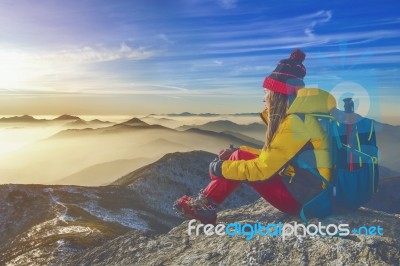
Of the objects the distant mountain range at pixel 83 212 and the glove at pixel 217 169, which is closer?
the glove at pixel 217 169

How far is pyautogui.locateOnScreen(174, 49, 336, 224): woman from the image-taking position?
10.6 meters

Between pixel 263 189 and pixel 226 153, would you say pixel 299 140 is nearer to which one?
pixel 263 189

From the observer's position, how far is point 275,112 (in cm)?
1100

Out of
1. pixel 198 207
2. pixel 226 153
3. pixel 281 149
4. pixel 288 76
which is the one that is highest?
pixel 288 76

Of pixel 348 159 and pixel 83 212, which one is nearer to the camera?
pixel 348 159

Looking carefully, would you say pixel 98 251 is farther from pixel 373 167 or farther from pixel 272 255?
pixel 373 167

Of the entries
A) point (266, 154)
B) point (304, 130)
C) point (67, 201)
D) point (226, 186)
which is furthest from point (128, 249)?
point (67, 201)

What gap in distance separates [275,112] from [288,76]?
112 cm

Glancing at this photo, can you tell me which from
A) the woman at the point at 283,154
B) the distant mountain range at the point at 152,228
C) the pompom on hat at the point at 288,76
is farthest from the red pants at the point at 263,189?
the pompom on hat at the point at 288,76

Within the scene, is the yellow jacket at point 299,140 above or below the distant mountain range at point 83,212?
above

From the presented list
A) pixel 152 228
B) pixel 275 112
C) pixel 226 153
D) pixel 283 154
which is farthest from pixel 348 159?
pixel 152 228

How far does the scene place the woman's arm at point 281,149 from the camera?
415 inches

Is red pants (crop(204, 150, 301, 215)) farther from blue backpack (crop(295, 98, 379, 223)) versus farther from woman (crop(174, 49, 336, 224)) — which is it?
blue backpack (crop(295, 98, 379, 223))

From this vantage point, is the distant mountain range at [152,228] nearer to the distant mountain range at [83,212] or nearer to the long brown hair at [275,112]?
the distant mountain range at [83,212]
